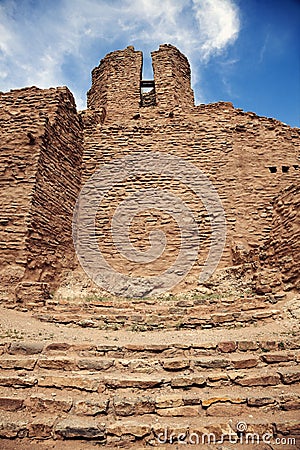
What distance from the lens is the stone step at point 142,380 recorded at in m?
3.83

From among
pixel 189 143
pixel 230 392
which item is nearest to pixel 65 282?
pixel 230 392

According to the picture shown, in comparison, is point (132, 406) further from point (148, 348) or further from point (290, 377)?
point (290, 377)

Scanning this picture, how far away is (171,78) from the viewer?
16297mm

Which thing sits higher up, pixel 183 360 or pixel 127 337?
pixel 127 337

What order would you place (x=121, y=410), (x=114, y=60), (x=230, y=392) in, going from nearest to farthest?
(x=121, y=410)
(x=230, y=392)
(x=114, y=60)

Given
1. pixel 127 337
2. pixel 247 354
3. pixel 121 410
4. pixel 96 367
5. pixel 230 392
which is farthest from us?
pixel 127 337

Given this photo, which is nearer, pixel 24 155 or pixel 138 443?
pixel 138 443

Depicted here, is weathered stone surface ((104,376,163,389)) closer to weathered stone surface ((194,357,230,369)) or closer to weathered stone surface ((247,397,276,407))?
weathered stone surface ((194,357,230,369))

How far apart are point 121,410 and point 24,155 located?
24.3 feet

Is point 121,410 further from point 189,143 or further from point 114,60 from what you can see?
point 114,60

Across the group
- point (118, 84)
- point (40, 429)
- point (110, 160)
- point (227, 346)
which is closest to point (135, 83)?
point (118, 84)

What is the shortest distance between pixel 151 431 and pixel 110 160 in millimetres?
9376

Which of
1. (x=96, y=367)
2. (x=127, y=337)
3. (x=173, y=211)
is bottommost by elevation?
(x=96, y=367)

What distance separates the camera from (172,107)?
15.3 meters
